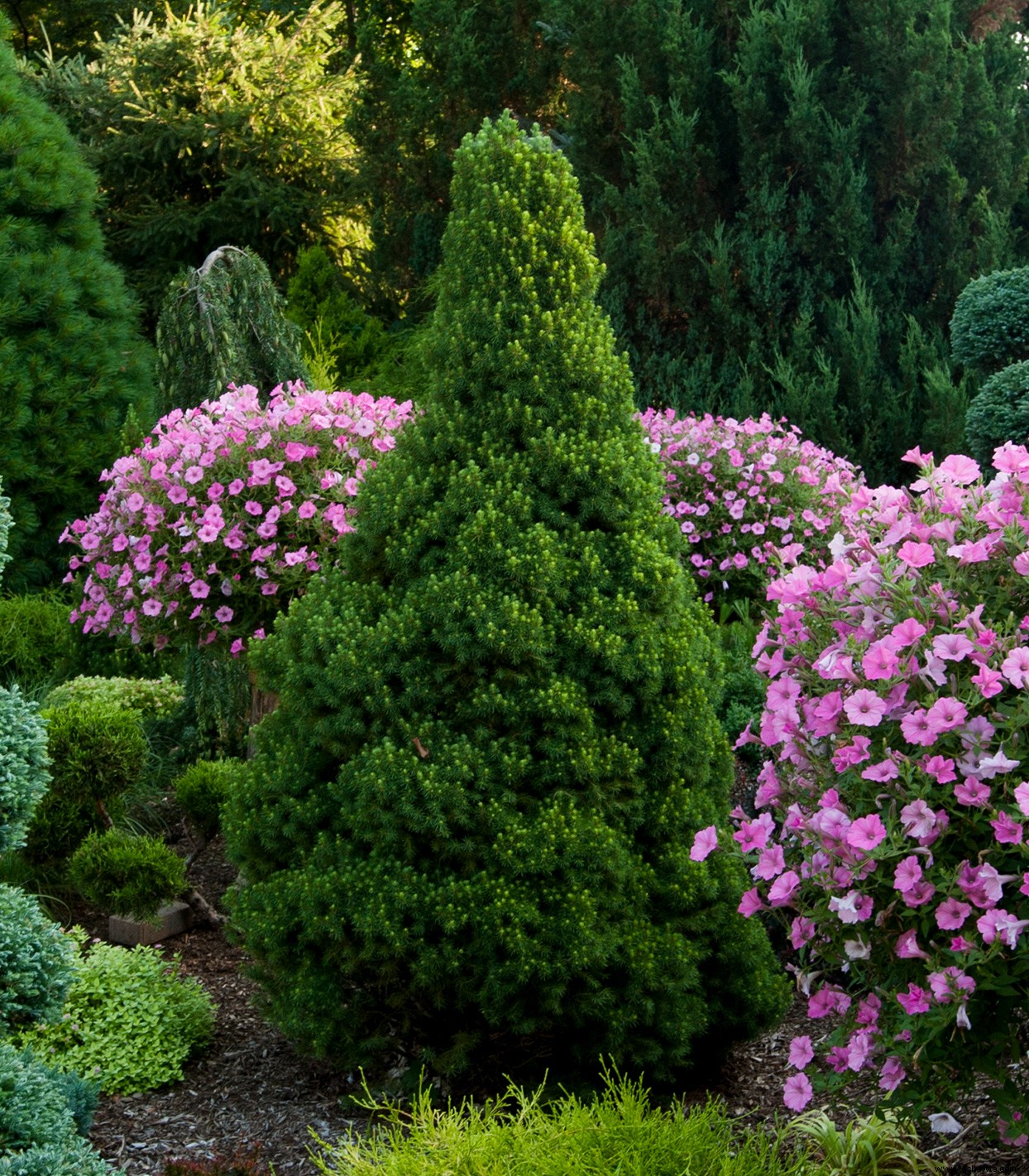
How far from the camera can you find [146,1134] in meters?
3.36

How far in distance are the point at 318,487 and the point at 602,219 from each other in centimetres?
578

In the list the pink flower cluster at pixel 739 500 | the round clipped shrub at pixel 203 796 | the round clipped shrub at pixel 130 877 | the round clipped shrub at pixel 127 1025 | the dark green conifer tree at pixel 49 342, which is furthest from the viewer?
the dark green conifer tree at pixel 49 342

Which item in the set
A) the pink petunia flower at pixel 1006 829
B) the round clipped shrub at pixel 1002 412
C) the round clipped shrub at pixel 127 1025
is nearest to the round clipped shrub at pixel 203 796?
the round clipped shrub at pixel 127 1025

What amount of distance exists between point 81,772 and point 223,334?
3.46 m

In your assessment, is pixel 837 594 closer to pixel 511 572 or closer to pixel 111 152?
pixel 511 572

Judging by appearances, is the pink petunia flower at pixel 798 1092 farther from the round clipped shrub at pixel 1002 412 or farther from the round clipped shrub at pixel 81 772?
the round clipped shrub at pixel 1002 412

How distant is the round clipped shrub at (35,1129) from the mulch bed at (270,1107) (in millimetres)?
598

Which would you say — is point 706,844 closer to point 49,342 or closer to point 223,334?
point 223,334

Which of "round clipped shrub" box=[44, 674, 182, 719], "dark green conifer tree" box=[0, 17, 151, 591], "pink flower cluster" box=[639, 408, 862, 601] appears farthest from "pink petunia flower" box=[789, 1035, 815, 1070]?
"dark green conifer tree" box=[0, 17, 151, 591]

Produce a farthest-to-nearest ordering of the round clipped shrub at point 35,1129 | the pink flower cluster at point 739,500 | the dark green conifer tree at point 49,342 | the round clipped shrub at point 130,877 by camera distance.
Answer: the dark green conifer tree at point 49,342
the pink flower cluster at point 739,500
the round clipped shrub at point 130,877
the round clipped shrub at point 35,1129

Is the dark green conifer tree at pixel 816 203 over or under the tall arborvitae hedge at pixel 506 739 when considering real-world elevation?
over

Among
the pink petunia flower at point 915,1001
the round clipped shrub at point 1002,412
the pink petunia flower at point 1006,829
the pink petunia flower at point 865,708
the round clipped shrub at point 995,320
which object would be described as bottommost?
the pink petunia flower at point 915,1001

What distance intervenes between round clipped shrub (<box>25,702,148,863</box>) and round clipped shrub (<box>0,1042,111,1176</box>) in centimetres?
216

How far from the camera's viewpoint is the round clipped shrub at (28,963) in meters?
2.69
